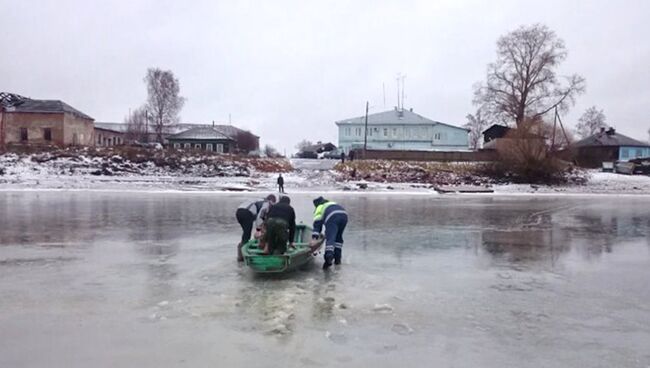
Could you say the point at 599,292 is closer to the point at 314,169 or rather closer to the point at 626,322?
the point at 626,322

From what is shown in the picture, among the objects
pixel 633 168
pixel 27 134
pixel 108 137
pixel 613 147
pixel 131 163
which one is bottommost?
pixel 131 163

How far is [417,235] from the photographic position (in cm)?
1609

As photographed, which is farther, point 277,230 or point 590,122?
point 590,122

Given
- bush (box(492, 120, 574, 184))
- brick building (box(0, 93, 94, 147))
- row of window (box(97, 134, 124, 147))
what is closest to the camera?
bush (box(492, 120, 574, 184))

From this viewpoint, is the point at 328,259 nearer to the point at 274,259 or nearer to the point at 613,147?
the point at 274,259

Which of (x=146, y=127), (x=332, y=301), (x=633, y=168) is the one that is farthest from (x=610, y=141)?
(x=332, y=301)

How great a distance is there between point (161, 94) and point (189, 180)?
1414 inches

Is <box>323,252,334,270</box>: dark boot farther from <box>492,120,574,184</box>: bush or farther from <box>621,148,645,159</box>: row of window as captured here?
<box>621,148,645,159</box>: row of window

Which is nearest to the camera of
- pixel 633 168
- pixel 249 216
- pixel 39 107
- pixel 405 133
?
pixel 249 216

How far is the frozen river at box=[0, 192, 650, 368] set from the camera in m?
6.09

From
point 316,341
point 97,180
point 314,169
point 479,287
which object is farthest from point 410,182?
point 316,341

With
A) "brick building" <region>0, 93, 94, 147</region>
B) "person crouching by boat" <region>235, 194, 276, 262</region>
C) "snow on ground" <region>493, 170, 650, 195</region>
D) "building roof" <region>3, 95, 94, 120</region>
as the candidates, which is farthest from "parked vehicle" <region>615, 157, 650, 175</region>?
"building roof" <region>3, 95, 94, 120</region>

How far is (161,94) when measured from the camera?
72.4 metres

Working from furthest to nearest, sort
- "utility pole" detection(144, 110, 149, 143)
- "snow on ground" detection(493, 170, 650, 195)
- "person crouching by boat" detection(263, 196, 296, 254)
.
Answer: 1. "utility pole" detection(144, 110, 149, 143)
2. "snow on ground" detection(493, 170, 650, 195)
3. "person crouching by boat" detection(263, 196, 296, 254)
